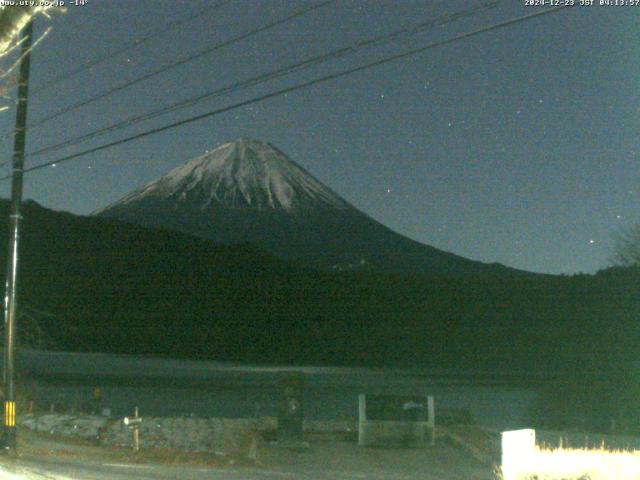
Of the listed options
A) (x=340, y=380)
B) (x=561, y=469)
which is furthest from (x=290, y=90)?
(x=340, y=380)

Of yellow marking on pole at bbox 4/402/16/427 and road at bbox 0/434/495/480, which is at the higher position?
yellow marking on pole at bbox 4/402/16/427

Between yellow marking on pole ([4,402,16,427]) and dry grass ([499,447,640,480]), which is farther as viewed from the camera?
yellow marking on pole ([4,402,16,427])

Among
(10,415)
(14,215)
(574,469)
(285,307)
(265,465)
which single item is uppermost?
(285,307)

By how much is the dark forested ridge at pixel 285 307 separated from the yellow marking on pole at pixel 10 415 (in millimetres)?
62652

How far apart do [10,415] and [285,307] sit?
328 feet

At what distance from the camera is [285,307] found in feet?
384

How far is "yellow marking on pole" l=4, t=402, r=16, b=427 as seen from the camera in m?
17.3

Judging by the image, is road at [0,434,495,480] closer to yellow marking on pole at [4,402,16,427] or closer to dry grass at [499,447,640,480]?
yellow marking on pole at [4,402,16,427]

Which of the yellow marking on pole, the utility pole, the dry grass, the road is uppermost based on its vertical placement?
the utility pole

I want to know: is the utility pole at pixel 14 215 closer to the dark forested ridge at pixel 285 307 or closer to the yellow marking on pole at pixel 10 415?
the yellow marking on pole at pixel 10 415

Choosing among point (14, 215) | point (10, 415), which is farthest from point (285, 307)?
point (10, 415)

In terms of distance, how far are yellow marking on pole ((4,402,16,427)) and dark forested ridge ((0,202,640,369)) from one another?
6265 cm

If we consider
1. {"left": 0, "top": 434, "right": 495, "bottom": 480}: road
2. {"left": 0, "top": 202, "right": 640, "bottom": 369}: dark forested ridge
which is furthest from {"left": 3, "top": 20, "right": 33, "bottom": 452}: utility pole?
{"left": 0, "top": 202, "right": 640, "bottom": 369}: dark forested ridge

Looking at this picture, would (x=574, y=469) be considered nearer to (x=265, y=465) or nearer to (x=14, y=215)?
(x=265, y=465)
